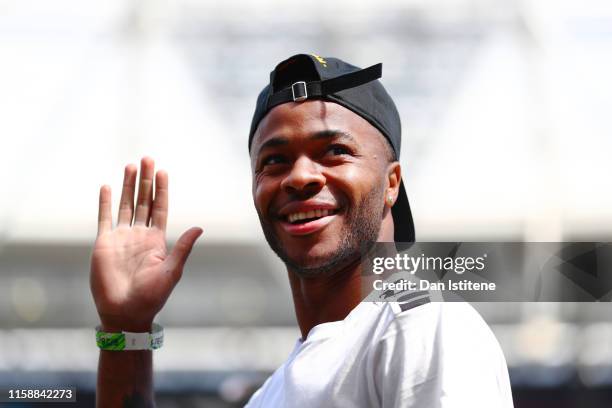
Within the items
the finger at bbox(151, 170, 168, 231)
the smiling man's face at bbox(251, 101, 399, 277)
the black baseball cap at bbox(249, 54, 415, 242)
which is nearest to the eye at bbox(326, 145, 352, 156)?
the smiling man's face at bbox(251, 101, 399, 277)

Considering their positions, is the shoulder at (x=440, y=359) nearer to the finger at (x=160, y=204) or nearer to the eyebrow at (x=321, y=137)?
the eyebrow at (x=321, y=137)

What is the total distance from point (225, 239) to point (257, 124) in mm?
3838

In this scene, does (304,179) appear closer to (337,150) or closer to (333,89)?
(337,150)

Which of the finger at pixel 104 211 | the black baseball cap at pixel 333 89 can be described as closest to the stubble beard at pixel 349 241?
the black baseball cap at pixel 333 89

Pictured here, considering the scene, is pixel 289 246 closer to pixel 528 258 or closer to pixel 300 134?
pixel 300 134

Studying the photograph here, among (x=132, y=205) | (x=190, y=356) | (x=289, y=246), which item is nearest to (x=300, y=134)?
(x=289, y=246)

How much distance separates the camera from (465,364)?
144 cm

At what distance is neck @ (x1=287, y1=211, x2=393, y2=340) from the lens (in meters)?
1.82

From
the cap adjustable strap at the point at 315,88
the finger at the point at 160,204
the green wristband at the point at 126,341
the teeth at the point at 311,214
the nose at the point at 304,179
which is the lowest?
the green wristband at the point at 126,341

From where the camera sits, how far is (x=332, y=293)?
6.01ft

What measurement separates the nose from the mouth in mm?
51

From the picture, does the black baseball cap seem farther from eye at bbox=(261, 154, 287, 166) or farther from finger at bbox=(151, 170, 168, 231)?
finger at bbox=(151, 170, 168, 231)

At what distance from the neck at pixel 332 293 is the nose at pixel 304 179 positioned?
0.71 feet

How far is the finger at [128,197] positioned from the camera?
6.97ft
